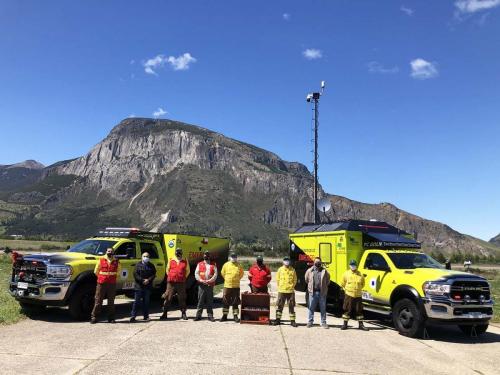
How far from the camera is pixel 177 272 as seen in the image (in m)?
12.8

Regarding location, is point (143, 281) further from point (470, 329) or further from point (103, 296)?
point (470, 329)

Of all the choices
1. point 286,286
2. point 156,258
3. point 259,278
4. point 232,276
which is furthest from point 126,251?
point 286,286

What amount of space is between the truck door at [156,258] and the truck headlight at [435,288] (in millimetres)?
7830

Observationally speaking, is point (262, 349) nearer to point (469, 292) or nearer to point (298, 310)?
point (469, 292)

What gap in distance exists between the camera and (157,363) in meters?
7.77

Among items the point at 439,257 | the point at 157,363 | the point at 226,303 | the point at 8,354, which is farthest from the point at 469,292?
the point at 439,257

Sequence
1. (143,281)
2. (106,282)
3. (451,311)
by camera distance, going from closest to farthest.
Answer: (451,311) < (106,282) < (143,281)

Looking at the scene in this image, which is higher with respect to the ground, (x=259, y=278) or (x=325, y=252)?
(x=325, y=252)

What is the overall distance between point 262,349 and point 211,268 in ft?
13.3

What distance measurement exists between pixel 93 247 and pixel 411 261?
8941 millimetres

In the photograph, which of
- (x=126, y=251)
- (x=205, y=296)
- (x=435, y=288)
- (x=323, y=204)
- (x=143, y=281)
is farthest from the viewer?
(x=323, y=204)

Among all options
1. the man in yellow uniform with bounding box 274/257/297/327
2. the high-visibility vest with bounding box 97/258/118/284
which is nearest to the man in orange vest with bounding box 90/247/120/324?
the high-visibility vest with bounding box 97/258/118/284

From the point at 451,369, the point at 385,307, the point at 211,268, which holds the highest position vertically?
the point at 211,268

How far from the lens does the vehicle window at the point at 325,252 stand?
14.6m
